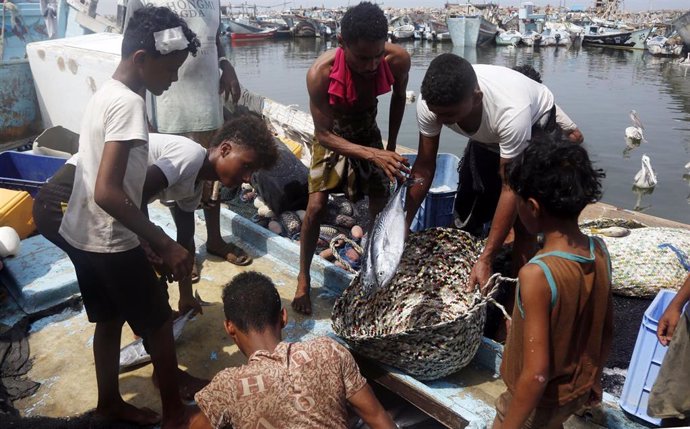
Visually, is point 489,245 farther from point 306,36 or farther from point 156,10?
point 306,36

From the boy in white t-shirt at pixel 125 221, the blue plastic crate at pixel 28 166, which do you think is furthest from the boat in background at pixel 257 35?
the boy in white t-shirt at pixel 125 221

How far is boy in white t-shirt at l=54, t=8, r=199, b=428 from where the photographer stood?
208 centimetres

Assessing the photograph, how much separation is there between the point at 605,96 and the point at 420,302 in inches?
834

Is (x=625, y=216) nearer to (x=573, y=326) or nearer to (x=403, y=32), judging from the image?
(x=573, y=326)

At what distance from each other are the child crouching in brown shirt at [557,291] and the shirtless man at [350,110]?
1.43 metres

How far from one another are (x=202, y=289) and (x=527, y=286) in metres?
2.77

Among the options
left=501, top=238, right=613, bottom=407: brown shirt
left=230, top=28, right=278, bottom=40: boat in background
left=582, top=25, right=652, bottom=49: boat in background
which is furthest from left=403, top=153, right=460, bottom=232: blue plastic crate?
left=230, top=28, right=278, bottom=40: boat in background

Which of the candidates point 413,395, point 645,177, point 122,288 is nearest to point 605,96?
point 645,177

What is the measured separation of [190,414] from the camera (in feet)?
8.33

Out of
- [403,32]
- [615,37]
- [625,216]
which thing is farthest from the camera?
[403,32]

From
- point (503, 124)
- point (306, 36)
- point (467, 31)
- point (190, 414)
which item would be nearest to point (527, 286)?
point (503, 124)

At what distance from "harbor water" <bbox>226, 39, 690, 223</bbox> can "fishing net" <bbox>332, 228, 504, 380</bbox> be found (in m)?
8.36

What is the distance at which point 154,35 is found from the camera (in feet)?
7.24

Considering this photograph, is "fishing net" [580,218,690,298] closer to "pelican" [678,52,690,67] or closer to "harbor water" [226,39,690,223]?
"harbor water" [226,39,690,223]
